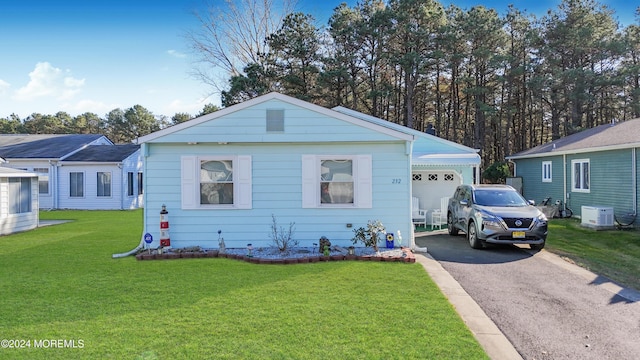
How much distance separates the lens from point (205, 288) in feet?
19.4

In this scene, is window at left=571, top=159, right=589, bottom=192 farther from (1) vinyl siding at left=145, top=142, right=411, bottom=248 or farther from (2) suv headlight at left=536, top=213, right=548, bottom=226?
(1) vinyl siding at left=145, top=142, right=411, bottom=248

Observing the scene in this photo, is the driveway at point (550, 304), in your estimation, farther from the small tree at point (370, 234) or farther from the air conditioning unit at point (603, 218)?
the air conditioning unit at point (603, 218)

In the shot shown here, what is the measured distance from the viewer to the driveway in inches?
158

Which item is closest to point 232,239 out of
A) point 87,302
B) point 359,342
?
point 87,302

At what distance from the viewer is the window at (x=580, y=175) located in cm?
1474

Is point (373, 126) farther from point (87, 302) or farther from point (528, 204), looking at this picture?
point (87, 302)

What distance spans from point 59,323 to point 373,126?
22.1 feet

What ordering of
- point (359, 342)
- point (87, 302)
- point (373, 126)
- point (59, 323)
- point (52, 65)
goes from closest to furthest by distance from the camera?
point (359, 342) < point (59, 323) < point (87, 302) < point (373, 126) < point (52, 65)

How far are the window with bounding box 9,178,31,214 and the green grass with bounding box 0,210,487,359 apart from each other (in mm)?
6496

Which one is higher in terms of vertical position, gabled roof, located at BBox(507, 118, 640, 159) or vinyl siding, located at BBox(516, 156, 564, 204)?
gabled roof, located at BBox(507, 118, 640, 159)

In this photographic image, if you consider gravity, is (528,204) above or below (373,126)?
below

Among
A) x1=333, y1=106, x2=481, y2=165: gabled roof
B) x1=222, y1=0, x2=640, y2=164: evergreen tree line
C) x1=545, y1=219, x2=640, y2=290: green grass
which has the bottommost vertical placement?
x1=545, y1=219, x2=640, y2=290: green grass

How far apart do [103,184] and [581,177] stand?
22.9 meters

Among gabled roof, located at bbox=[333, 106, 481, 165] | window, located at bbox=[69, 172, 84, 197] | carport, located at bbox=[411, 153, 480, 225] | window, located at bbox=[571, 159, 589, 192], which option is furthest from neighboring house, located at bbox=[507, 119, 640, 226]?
window, located at bbox=[69, 172, 84, 197]
